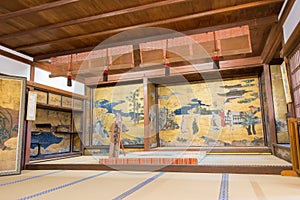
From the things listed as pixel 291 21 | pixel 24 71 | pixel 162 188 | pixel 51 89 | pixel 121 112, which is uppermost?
pixel 291 21

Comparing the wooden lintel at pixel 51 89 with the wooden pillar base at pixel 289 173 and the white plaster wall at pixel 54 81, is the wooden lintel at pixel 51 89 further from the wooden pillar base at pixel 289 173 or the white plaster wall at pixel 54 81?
the wooden pillar base at pixel 289 173

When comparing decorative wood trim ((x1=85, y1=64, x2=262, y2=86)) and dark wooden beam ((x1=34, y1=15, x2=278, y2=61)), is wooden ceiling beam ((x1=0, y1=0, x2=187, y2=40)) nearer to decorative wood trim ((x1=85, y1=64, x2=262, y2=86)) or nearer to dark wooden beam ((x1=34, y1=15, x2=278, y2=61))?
dark wooden beam ((x1=34, y1=15, x2=278, y2=61))

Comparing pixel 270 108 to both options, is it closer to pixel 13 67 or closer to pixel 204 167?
pixel 204 167

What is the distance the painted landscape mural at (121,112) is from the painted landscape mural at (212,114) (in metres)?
0.66

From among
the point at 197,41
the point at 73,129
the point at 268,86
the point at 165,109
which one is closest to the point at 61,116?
the point at 73,129

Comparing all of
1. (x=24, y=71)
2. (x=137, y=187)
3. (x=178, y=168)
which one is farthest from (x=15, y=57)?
(x=178, y=168)

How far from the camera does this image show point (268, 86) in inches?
184

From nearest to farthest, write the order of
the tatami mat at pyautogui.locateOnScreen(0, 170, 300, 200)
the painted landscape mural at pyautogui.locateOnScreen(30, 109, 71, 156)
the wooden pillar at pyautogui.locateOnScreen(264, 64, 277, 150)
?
the tatami mat at pyautogui.locateOnScreen(0, 170, 300, 200) → the wooden pillar at pyautogui.locateOnScreen(264, 64, 277, 150) → the painted landscape mural at pyautogui.locateOnScreen(30, 109, 71, 156)

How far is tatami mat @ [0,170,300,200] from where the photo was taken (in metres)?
2.14

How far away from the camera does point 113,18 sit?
3359 millimetres

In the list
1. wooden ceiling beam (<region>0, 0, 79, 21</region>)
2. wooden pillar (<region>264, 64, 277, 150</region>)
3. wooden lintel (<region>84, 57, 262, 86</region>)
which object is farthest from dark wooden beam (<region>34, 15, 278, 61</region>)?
wooden lintel (<region>84, 57, 262, 86</region>)

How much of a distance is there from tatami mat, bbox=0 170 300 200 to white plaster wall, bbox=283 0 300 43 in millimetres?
1855

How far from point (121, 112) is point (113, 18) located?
11.5ft

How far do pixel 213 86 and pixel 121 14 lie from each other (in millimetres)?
3650
